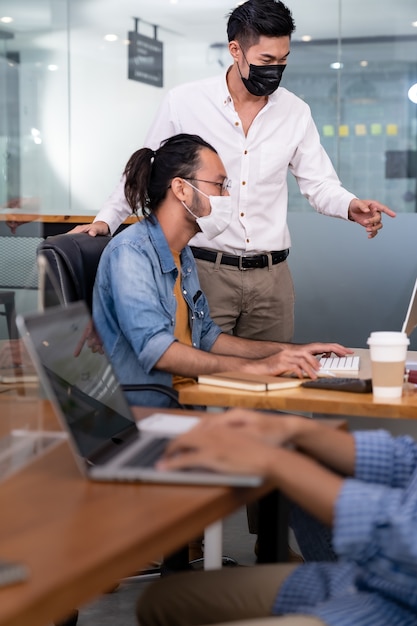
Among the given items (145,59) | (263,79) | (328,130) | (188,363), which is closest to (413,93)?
(328,130)

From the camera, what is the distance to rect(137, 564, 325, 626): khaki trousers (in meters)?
1.73

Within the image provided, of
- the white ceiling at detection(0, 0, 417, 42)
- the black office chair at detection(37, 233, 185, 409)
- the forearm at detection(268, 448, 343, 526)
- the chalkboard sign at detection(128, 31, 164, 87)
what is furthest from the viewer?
the chalkboard sign at detection(128, 31, 164, 87)

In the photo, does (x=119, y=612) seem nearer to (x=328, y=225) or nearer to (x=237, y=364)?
(x=237, y=364)

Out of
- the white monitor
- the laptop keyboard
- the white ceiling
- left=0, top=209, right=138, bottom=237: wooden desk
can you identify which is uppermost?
the white ceiling

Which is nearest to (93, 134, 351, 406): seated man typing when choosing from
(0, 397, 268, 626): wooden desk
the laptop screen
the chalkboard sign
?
the laptop screen

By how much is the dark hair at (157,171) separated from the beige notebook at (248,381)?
66cm

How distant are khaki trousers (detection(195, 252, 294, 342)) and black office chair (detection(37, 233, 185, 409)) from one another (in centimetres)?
72

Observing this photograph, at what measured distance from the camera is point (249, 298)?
371 centimetres

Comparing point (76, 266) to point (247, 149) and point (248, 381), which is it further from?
point (247, 149)

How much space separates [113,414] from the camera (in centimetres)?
185

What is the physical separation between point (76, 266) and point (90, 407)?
3.87 ft

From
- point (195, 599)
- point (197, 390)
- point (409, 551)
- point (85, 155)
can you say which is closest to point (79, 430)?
point (195, 599)

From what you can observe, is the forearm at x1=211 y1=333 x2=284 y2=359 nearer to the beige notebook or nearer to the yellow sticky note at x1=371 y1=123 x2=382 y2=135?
the beige notebook

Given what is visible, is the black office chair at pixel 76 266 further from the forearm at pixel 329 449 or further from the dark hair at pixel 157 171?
the forearm at pixel 329 449
